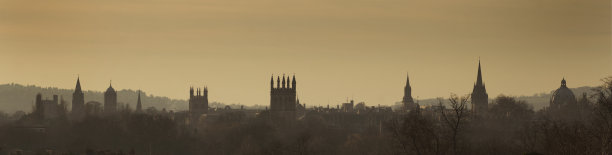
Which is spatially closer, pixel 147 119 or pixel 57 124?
pixel 147 119

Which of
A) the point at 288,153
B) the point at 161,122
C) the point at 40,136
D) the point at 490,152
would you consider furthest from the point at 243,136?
the point at 490,152

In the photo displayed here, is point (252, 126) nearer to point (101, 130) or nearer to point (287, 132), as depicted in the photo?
point (287, 132)

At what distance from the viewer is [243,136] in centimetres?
16138

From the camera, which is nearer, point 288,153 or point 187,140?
Answer: point 288,153

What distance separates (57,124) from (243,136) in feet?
86.8

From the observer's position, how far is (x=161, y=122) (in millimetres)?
161625

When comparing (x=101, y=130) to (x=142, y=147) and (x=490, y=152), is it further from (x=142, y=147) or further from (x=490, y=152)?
(x=490, y=152)

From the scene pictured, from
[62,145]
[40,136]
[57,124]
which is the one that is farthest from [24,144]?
[57,124]

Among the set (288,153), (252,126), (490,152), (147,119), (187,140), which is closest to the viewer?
(490,152)

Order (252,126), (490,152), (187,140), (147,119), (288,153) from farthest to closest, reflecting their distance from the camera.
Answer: (252,126) → (147,119) → (187,140) → (288,153) → (490,152)

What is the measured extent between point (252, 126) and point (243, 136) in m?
14.5

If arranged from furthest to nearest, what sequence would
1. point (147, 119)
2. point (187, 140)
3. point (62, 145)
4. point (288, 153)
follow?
point (147, 119) < point (187, 140) < point (62, 145) < point (288, 153)

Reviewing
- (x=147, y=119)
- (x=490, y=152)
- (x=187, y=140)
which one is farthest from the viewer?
(x=147, y=119)

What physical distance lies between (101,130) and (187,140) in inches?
380
